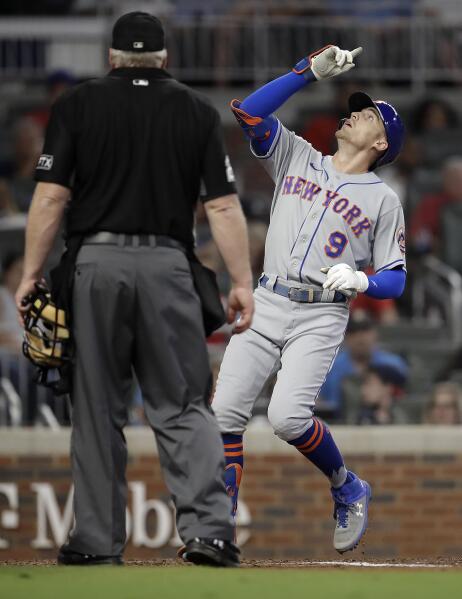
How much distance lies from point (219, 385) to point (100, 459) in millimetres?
1185

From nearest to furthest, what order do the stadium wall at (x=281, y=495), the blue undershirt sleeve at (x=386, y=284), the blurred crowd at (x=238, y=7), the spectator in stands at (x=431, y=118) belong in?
the blue undershirt sleeve at (x=386, y=284)
the stadium wall at (x=281, y=495)
the spectator in stands at (x=431, y=118)
the blurred crowd at (x=238, y=7)

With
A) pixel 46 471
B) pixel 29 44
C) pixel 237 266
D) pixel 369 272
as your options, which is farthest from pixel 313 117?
pixel 237 266

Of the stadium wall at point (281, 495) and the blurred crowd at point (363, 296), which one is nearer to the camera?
the stadium wall at point (281, 495)

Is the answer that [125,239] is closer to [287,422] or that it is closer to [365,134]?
[287,422]

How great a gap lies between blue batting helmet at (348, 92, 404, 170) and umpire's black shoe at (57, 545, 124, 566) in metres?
2.28

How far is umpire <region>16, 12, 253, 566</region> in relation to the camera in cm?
582

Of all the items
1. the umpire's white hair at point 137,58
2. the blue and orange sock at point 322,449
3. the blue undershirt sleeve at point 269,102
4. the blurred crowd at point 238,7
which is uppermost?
the umpire's white hair at point 137,58

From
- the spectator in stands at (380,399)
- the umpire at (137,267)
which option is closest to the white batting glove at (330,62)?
the umpire at (137,267)

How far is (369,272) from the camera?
470 inches

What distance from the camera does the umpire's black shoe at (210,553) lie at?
5.80 meters

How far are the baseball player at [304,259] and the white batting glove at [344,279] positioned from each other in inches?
3.5

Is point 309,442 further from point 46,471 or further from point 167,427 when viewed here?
point 46,471

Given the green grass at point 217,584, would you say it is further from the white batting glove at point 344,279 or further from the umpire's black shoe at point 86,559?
the white batting glove at point 344,279

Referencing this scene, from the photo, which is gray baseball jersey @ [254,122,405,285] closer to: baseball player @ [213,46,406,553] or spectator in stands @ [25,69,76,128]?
baseball player @ [213,46,406,553]
